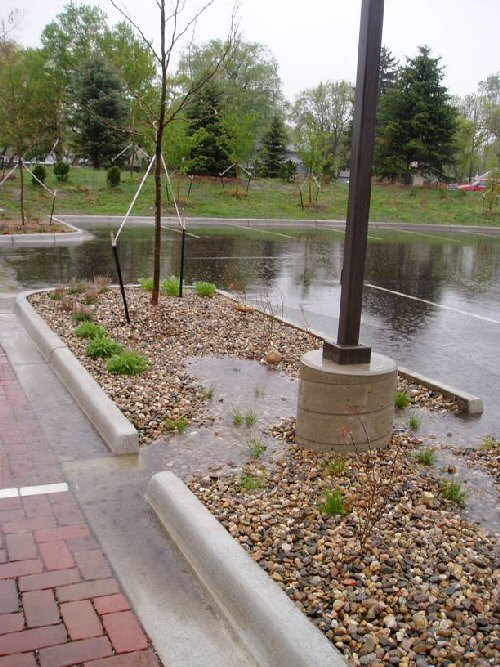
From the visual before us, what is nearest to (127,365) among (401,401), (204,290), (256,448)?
(256,448)

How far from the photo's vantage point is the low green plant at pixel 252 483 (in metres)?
4.09

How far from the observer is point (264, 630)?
276 cm

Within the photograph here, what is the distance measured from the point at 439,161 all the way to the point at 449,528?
37.0 meters

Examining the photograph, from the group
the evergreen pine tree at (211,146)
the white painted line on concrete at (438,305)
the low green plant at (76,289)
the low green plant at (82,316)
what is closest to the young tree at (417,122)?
the evergreen pine tree at (211,146)

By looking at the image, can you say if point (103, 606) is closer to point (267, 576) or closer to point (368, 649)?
point (267, 576)

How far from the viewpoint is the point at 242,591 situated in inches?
117

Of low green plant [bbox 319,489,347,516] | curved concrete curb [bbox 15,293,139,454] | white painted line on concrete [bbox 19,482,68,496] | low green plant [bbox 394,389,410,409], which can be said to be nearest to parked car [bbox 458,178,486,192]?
curved concrete curb [bbox 15,293,139,454]

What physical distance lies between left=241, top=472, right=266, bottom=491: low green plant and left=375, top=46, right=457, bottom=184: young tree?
1405 inches

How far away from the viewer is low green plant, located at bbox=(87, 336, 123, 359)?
6582mm

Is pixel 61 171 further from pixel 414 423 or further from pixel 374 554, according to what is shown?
pixel 374 554

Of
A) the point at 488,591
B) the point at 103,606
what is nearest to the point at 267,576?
the point at 103,606

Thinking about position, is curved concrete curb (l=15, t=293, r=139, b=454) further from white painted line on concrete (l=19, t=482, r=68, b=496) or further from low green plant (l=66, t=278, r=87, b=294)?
low green plant (l=66, t=278, r=87, b=294)

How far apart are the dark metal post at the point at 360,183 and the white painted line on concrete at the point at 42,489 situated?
1.99m

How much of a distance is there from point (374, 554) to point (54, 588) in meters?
1.54
